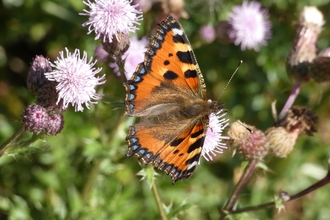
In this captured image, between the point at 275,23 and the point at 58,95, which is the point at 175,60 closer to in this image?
the point at 58,95

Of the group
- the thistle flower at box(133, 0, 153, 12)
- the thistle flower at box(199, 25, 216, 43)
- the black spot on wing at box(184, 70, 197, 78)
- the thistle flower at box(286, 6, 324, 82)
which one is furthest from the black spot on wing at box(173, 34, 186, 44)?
the thistle flower at box(199, 25, 216, 43)

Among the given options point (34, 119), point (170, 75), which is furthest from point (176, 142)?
point (34, 119)

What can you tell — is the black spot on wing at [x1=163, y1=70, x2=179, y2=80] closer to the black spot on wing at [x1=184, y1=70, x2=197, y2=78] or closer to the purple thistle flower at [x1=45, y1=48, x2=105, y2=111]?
the black spot on wing at [x1=184, y1=70, x2=197, y2=78]

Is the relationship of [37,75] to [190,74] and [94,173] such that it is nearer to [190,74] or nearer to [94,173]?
[190,74]

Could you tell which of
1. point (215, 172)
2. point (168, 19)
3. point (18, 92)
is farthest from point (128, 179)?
point (168, 19)

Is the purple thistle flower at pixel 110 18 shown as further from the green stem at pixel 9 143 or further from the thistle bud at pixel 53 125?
the green stem at pixel 9 143
